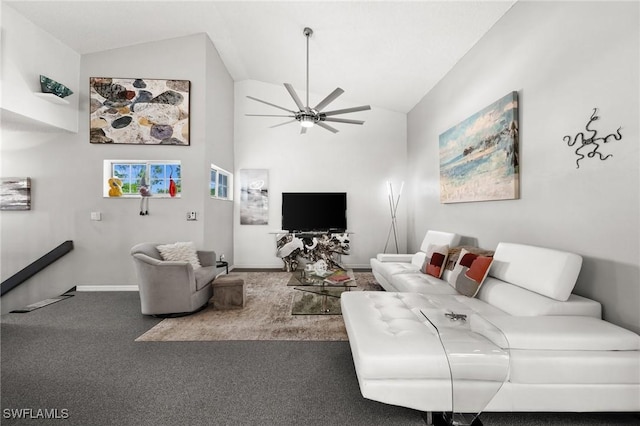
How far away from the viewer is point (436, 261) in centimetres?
325

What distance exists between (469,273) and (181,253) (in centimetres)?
338

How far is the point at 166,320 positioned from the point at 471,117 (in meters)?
4.27

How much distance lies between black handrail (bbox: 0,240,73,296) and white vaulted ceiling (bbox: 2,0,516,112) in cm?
299

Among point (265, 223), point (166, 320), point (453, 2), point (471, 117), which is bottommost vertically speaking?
point (166, 320)

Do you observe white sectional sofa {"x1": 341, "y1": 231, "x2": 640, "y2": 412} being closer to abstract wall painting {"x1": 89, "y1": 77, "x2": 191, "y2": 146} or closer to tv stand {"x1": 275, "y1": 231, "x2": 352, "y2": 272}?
tv stand {"x1": 275, "y1": 231, "x2": 352, "y2": 272}

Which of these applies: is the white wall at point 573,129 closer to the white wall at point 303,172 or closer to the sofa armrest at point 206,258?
the white wall at point 303,172

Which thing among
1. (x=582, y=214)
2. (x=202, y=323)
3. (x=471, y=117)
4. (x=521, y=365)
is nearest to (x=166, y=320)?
(x=202, y=323)

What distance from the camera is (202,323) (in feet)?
9.52

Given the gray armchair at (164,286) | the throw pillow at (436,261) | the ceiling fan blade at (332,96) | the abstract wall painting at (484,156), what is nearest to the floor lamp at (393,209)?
the abstract wall painting at (484,156)

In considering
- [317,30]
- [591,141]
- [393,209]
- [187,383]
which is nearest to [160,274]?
[187,383]

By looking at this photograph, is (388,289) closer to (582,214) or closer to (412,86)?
(582,214)

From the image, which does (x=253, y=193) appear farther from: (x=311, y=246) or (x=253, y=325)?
(x=253, y=325)

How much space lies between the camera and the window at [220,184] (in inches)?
189

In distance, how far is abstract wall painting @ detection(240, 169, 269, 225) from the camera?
579cm
